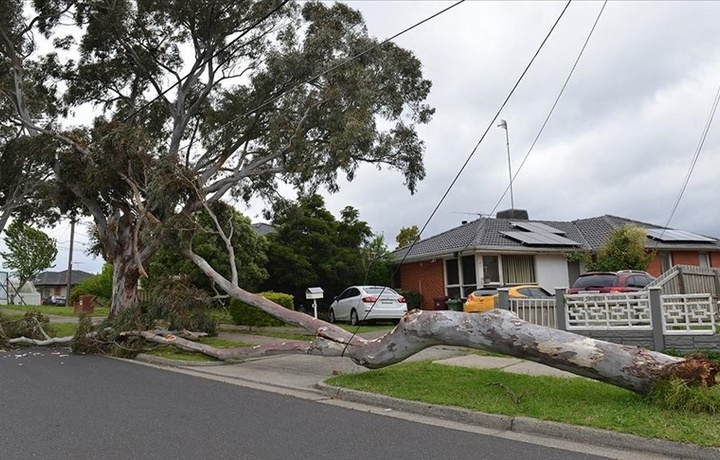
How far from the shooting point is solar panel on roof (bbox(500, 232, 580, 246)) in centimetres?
2371

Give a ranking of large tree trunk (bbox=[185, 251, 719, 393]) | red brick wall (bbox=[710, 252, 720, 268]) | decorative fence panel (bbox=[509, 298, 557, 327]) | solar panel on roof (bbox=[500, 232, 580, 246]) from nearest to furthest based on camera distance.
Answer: large tree trunk (bbox=[185, 251, 719, 393]) → decorative fence panel (bbox=[509, 298, 557, 327]) → solar panel on roof (bbox=[500, 232, 580, 246]) → red brick wall (bbox=[710, 252, 720, 268])

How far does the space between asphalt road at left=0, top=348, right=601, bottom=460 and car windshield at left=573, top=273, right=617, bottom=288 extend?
10.9m

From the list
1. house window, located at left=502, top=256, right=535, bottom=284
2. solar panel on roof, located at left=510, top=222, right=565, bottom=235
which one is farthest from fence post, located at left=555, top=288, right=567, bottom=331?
solar panel on roof, located at left=510, top=222, right=565, bottom=235

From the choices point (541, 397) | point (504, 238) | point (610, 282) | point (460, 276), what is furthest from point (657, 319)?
point (504, 238)

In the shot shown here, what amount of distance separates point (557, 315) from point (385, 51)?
977cm

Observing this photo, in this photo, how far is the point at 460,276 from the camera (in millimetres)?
23469

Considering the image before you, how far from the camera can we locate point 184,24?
723 inches

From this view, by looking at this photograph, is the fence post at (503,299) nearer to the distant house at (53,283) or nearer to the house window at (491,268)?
the house window at (491,268)

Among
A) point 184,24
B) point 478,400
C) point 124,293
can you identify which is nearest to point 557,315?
point 478,400

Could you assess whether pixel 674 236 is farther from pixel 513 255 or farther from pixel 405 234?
pixel 405 234

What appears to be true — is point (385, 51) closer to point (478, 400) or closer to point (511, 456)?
point (478, 400)

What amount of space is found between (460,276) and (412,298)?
2.33m

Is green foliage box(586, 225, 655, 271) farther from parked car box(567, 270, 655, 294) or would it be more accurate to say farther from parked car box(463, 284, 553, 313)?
parked car box(463, 284, 553, 313)

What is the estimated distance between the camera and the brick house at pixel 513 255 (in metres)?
23.0
